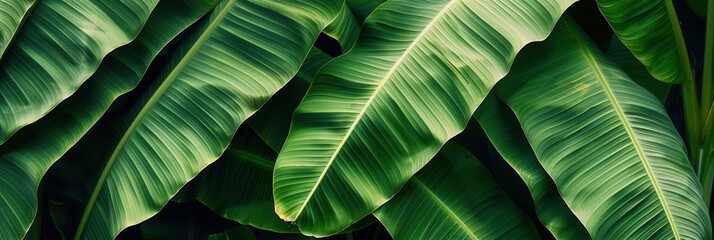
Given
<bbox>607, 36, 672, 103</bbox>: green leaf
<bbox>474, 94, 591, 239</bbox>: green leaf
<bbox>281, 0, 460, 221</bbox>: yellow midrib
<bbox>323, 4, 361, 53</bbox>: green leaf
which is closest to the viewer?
<bbox>281, 0, 460, 221</bbox>: yellow midrib

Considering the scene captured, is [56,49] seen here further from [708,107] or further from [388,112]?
[708,107]

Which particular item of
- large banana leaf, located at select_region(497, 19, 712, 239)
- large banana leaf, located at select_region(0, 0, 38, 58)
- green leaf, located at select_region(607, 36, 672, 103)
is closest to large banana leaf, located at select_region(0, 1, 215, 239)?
large banana leaf, located at select_region(0, 0, 38, 58)

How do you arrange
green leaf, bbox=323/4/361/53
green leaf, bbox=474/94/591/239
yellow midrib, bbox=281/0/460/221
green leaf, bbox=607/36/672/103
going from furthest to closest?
1. green leaf, bbox=607/36/672/103
2. green leaf, bbox=323/4/361/53
3. green leaf, bbox=474/94/591/239
4. yellow midrib, bbox=281/0/460/221

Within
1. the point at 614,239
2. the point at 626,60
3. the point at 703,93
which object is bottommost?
the point at 614,239

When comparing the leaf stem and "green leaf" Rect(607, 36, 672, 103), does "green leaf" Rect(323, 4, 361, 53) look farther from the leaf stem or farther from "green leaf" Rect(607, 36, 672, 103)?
the leaf stem

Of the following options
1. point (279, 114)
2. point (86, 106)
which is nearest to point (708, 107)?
point (279, 114)

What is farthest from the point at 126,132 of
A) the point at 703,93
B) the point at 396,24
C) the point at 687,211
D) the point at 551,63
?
the point at 703,93

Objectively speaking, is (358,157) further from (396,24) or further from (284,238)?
(284,238)
